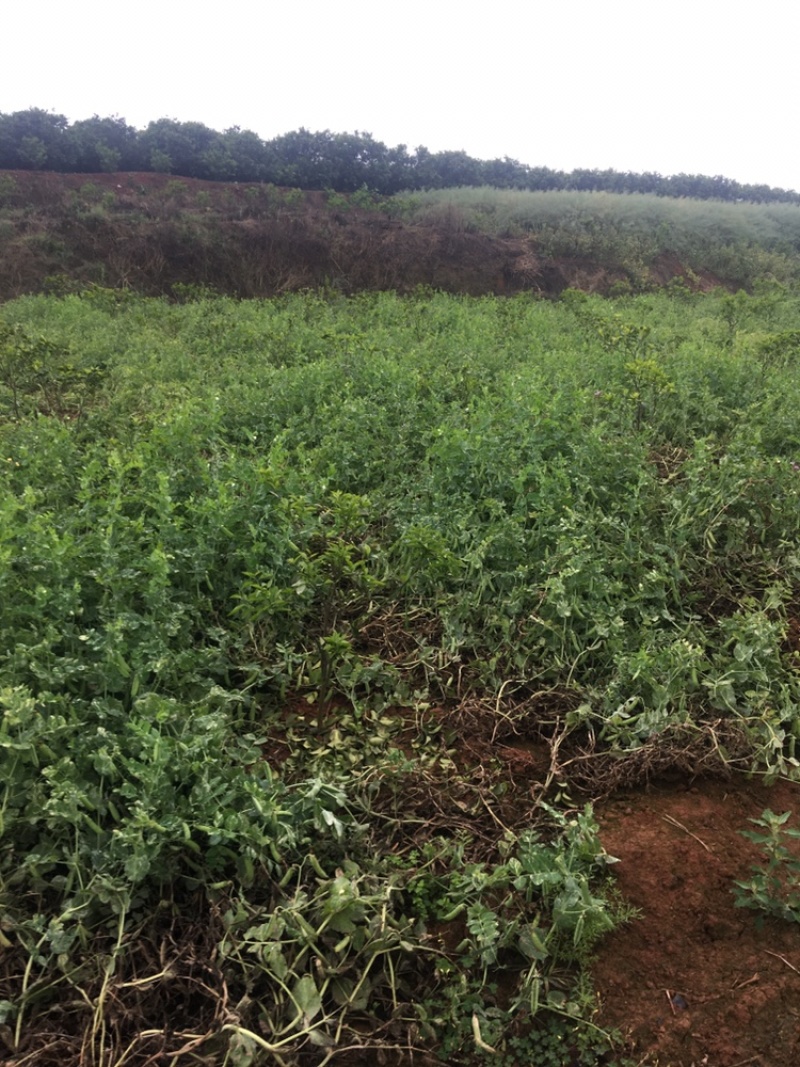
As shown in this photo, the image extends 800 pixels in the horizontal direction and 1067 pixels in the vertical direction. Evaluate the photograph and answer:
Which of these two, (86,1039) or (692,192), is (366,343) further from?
(692,192)

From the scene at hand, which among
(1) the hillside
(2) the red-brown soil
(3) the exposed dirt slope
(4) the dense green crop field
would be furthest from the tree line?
(2) the red-brown soil

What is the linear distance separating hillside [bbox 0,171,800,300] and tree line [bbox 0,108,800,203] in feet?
5.23

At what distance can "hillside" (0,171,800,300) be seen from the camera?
52.8ft

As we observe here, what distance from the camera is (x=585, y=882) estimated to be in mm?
1991

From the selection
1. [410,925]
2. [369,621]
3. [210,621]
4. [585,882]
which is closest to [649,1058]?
[585,882]

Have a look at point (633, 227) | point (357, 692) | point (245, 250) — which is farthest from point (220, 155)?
point (357, 692)

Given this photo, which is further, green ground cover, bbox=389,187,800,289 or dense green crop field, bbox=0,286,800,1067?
green ground cover, bbox=389,187,800,289

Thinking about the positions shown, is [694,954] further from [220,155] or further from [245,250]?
[220,155]

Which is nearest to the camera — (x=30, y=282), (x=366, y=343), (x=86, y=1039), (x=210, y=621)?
(x=86, y=1039)

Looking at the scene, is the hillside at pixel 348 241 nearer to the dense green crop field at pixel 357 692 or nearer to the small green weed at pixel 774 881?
the dense green crop field at pixel 357 692

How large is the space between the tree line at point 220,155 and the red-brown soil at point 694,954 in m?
26.7

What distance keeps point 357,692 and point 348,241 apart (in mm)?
16916

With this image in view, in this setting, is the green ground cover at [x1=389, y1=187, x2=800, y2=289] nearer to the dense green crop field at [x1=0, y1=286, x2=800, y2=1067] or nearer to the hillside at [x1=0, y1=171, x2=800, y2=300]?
the hillside at [x1=0, y1=171, x2=800, y2=300]

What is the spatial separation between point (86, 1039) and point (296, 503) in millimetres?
2286
